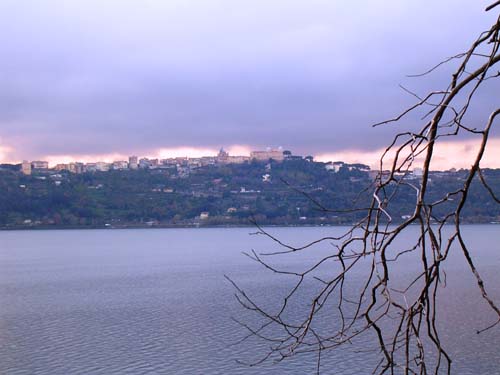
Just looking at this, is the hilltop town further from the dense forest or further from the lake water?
the lake water

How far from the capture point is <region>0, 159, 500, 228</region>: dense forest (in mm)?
130750

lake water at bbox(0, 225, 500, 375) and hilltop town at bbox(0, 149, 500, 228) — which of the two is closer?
lake water at bbox(0, 225, 500, 375)

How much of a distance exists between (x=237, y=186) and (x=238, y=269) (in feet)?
307

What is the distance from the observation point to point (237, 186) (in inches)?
5807

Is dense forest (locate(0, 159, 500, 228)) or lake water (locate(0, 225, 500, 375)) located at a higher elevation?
dense forest (locate(0, 159, 500, 228))

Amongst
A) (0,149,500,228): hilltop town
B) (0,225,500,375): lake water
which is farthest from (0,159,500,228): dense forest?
(0,225,500,375): lake water

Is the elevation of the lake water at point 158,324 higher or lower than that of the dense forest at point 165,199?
lower

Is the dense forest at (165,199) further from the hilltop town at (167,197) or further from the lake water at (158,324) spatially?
the lake water at (158,324)

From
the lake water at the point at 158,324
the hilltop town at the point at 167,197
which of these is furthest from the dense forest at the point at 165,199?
the lake water at the point at 158,324

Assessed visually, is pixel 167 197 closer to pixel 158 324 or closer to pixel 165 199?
pixel 165 199

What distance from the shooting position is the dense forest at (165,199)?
429 feet

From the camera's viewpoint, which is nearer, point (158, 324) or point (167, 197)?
point (158, 324)

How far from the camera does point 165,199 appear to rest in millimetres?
139000

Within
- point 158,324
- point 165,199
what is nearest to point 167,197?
point 165,199
